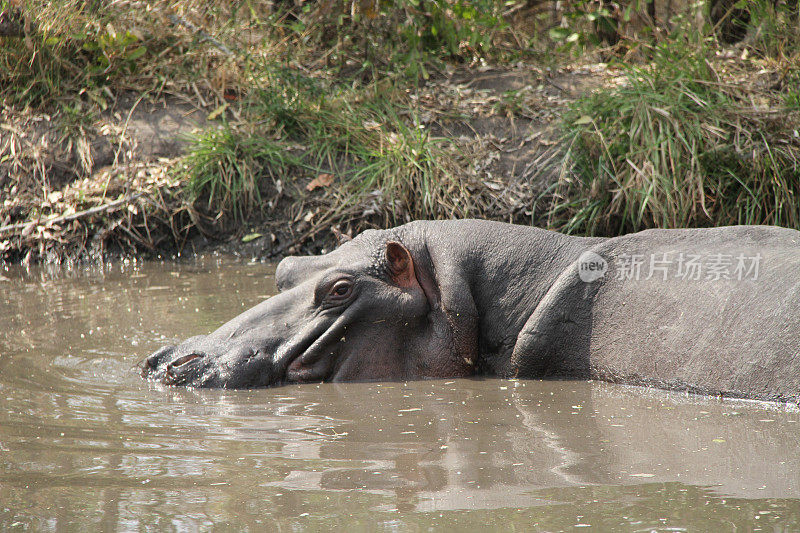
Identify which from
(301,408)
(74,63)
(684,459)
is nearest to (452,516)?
(684,459)

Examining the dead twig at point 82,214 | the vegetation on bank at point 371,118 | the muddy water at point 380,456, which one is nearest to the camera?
the muddy water at point 380,456

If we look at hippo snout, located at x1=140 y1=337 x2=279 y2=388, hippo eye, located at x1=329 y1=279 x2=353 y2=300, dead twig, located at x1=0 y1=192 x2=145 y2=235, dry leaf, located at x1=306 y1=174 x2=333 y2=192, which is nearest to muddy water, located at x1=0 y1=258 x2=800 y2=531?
hippo snout, located at x1=140 y1=337 x2=279 y2=388

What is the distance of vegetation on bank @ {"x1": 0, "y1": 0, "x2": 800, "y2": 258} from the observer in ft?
25.5

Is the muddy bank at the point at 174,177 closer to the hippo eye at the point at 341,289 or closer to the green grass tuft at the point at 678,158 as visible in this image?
the green grass tuft at the point at 678,158

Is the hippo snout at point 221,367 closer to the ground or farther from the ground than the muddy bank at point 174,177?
closer to the ground

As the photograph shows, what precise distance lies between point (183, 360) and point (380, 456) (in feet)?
4.98

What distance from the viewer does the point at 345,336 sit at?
15.4 ft

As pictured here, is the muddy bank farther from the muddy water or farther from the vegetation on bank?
the muddy water

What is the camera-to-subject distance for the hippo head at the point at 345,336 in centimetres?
458

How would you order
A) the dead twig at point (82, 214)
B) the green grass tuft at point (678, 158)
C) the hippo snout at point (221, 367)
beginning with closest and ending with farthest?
the hippo snout at point (221, 367), the green grass tuft at point (678, 158), the dead twig at point (82, 214)

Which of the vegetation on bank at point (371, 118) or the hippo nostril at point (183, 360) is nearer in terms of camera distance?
the hippo nostril at point (183, 360)

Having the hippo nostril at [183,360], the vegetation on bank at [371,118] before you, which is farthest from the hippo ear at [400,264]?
the vegetation on bank at [371,118]

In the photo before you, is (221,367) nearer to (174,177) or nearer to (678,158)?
(678,158)

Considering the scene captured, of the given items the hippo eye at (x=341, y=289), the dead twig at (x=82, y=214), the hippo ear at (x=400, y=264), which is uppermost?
the hippo ear at (x=400, y=264)
